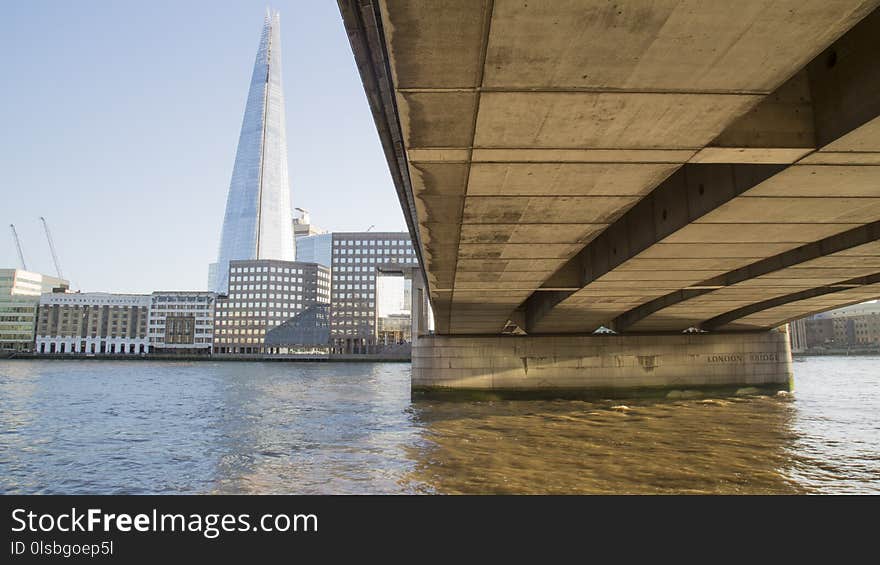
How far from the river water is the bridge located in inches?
202

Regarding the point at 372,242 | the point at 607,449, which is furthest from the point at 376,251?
the point at 607,449

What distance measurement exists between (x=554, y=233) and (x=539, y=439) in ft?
28.3

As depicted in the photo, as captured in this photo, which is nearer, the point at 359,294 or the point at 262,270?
the point at 359,294

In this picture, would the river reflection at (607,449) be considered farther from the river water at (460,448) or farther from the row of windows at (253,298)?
the row of windows at (253,298)

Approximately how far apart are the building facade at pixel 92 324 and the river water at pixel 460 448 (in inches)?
6395

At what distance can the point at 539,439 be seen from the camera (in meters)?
18.6

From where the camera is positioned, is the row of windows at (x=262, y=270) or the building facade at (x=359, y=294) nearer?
the building facade at (x=359, y=294)

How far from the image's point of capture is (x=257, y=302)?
17938 cm

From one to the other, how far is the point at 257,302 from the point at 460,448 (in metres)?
172

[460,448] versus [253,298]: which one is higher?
[253,298]

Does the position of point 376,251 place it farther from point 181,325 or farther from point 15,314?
point 15,314

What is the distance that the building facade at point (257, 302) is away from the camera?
176 meters

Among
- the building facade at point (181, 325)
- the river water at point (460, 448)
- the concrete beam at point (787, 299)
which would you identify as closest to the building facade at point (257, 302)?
the building facade at point (181, 325)
